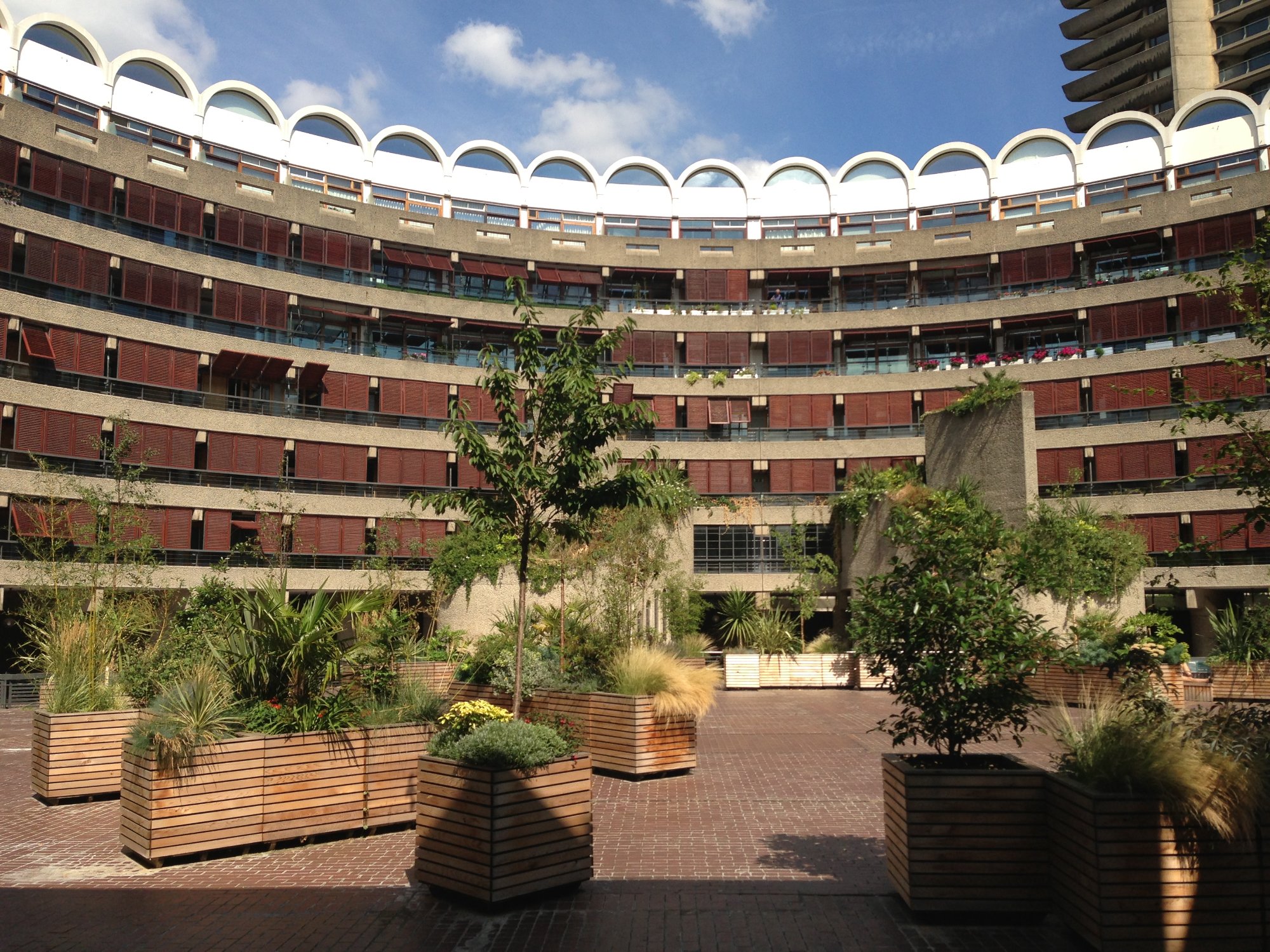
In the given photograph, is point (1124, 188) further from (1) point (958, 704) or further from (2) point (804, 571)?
(1) point (958, 704)

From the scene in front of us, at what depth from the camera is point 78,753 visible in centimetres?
1138

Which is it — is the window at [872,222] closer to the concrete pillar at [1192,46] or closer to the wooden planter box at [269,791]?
the concrete pillar at [1192,46]

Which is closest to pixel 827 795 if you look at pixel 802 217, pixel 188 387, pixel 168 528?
pixel 168 528

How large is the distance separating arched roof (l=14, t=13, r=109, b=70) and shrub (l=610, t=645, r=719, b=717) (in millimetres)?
33172

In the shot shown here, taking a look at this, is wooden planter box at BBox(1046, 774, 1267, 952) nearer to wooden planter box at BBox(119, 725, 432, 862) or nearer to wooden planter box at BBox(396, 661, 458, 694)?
wooden planter box at BBox(119, 725, 432, 862)

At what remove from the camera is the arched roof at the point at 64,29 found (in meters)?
33.5

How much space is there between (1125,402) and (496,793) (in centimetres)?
3591

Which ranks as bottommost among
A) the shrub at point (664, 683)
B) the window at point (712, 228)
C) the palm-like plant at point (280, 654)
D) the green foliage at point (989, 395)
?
the shrub at point (664, 683)

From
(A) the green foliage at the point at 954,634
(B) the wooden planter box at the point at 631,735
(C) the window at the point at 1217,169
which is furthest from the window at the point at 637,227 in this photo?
(A) the green foliage at the point at 954,634

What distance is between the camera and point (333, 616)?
33.1ft

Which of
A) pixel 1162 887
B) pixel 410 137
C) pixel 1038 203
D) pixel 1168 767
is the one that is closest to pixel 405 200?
pixel 410 137

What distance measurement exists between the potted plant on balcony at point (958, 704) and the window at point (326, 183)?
120ft

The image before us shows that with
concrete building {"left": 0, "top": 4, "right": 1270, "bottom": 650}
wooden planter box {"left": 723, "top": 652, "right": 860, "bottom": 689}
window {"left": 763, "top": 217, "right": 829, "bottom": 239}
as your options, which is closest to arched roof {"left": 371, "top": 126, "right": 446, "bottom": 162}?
concrete building {"left": 0, "top": 4, "right": 1270, "bottom": 650}

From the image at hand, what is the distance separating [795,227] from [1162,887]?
41.3 m
